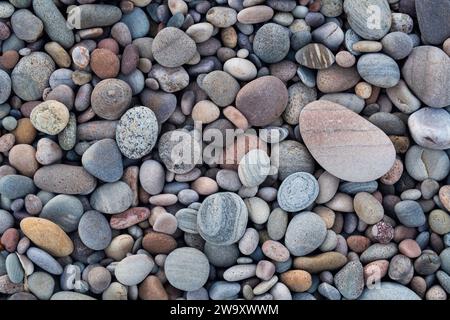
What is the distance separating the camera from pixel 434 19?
48.6 inches

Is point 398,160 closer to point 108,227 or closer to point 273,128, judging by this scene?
point 273,128

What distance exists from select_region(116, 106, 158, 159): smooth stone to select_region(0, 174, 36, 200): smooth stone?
245 mm

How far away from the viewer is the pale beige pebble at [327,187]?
1227 mm

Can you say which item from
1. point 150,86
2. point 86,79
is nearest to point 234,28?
point 150,86

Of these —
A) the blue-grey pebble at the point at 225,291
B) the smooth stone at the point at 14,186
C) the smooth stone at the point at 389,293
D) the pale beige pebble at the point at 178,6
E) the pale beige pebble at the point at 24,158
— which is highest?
the pale beige pebble at the point at 178,6

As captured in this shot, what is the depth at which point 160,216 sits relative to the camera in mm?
1181

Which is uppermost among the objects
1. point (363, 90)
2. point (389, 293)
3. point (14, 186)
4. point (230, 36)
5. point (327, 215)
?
point (230, 36)

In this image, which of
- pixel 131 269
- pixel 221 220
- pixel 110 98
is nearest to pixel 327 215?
pixel 221 220

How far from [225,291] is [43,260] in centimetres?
44

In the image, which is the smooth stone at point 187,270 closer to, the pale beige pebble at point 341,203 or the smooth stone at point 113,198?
the smooth stone at point 113,198

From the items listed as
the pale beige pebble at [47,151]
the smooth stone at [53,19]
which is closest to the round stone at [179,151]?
the pale beige pebble at [47,151]

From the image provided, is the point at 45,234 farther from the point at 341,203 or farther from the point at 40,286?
the point at 341,203

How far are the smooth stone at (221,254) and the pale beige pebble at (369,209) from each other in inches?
12.8

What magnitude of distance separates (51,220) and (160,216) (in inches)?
10.5
